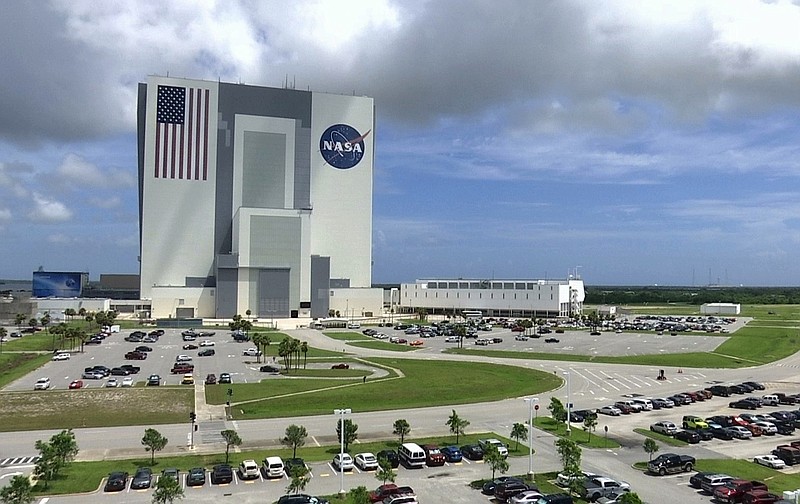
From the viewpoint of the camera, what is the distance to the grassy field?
2788 cm

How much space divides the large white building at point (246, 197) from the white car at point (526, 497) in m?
101

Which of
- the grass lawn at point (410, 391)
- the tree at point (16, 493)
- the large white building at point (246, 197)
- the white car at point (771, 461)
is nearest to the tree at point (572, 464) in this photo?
the white car at point (771, 461)

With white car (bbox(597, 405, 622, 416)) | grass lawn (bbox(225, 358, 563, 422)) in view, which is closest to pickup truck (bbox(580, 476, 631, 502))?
white car (bbox(597, 405, 622, 416))

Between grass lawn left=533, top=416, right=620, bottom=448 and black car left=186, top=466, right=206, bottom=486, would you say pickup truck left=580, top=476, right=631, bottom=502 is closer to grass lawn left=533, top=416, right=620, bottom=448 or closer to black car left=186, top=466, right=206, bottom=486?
grass lawn left=533, top=416, right=620, bottom=448

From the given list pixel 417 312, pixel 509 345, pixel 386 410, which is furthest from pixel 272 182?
pixel 386 410

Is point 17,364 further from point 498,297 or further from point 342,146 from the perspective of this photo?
point 498,297

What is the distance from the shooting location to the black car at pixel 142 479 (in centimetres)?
2758

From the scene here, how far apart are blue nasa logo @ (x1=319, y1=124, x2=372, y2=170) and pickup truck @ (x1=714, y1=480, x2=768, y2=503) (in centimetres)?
11625

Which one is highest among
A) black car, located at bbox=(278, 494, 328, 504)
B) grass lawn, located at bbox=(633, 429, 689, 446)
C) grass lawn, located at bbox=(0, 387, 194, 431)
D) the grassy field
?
black car, located at bbox=(278, 494, 328, 504)

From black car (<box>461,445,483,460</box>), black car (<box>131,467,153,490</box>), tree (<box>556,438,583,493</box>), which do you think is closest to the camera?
tree (<box>556,438,583,493</box>)

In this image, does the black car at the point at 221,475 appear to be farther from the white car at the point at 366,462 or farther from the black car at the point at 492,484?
the black car at the point at 492,484

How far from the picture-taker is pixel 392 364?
6769cm

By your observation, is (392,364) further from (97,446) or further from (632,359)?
(97,446)

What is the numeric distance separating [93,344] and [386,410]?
5377 centimetres
